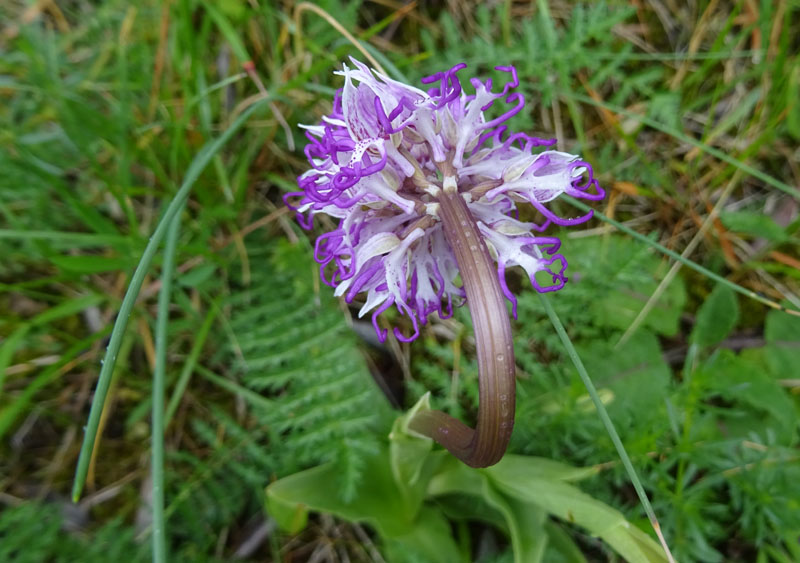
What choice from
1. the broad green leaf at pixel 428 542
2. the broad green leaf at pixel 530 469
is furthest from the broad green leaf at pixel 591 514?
the broad green leaf at pixel 428 542

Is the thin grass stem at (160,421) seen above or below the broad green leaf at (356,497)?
above

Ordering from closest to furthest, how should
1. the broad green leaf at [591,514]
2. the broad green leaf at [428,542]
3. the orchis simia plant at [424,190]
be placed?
the orchis simia plant at [424,190], the broad green leaf at [591,514], the broad green leaf at [428,542]

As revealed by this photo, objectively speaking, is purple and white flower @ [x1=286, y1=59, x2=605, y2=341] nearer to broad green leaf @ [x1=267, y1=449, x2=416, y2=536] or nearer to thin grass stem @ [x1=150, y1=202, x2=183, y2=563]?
thin grass stem @ [x1=150, y1=202, x2=183, y2=563]

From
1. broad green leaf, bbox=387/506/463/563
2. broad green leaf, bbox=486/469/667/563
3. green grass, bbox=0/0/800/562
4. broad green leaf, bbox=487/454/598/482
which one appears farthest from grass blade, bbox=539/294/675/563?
broad green leaf, bbox=387/506/463/563

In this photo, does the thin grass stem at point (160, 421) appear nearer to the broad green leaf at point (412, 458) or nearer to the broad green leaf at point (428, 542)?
the broad green leaf at point (412, 458)

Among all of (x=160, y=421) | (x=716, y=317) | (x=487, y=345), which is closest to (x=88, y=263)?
(x=160, y=421)

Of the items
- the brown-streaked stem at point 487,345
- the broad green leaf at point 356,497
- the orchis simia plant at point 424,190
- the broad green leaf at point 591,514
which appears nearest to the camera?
the brown-streaked stem at point 487,345
